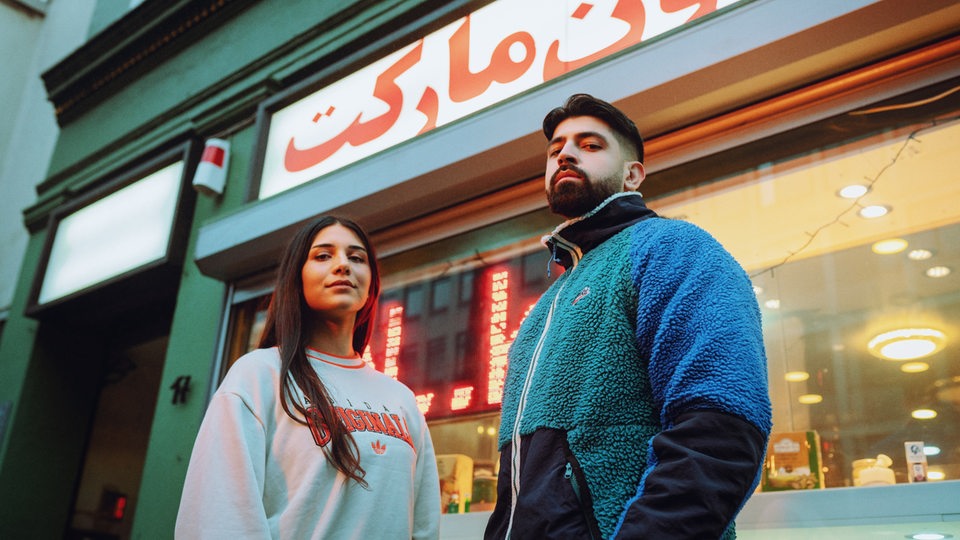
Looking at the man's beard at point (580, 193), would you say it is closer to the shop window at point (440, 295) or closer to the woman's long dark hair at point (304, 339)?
the woman's long dark hair at point (304, 339)

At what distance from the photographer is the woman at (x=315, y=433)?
1915mm

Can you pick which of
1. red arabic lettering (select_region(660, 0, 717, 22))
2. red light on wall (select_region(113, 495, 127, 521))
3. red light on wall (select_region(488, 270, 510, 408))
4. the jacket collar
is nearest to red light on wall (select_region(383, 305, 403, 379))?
red light on wall (select_region(488, 270, 510, 408))

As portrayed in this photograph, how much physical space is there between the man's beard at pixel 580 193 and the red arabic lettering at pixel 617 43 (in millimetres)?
1443

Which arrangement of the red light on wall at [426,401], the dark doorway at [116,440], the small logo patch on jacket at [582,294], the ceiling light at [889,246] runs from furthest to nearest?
the dark doorway at [116,440] → the red light on wall at [426,401] → the ceiling light at [889,246] → the small logo patch on jacket at [582,294]

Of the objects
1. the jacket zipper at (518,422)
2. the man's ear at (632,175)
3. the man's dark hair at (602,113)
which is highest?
the man's dark hair at (602,113)

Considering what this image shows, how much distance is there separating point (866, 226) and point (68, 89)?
261 inches

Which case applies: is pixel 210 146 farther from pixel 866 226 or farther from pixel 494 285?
pixel 866 226

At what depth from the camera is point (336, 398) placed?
219cm

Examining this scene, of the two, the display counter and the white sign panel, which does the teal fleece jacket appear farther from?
the white sign panel

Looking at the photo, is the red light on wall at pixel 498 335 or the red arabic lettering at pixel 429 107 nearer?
the red light on wall at pixel 498 335

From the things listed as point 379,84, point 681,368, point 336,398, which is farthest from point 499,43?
point 681,368

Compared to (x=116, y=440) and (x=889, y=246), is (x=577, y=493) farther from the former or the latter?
(x=116, y=440)

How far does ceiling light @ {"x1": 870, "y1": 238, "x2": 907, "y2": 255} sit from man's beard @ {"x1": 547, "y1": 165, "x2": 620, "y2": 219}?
4.47ft

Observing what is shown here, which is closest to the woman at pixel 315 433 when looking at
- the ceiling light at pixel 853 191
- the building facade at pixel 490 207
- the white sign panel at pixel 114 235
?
the building facade at pixel 490 207
